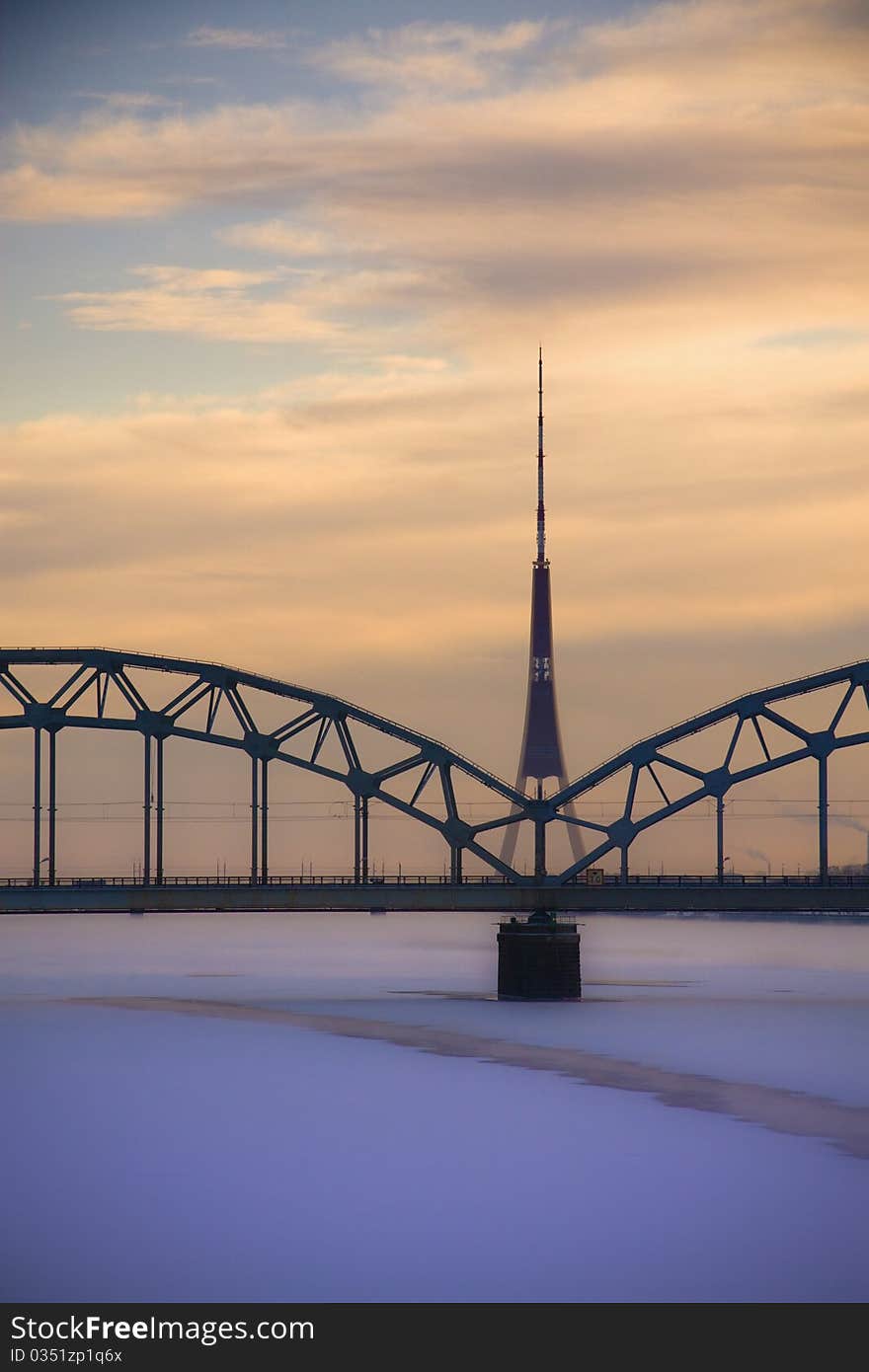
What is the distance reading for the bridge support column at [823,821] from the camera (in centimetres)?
10381

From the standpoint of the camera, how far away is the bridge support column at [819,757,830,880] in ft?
341

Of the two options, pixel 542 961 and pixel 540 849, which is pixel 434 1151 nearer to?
pixel 542 961

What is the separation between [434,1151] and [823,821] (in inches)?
2119

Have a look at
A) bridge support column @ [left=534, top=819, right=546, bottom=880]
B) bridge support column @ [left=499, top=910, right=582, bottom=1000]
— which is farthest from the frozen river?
bridge support column @ [left=534, top=819, right=546, bottom=880]

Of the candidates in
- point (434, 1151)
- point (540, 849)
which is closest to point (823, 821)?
point (540, 849)

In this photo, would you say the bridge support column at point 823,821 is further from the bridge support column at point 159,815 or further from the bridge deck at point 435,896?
the bridge support column at point 159,815

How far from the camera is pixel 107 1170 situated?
57.3m

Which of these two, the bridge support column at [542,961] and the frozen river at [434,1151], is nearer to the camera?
the frozen river at [434,1151]

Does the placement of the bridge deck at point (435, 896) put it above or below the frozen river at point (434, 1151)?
above

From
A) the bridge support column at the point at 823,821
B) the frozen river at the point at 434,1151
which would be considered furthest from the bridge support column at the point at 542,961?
the bridge support column at the point at 823,821

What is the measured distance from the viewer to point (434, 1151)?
61562 mm

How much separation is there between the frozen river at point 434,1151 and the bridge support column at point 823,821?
710 centimetres
